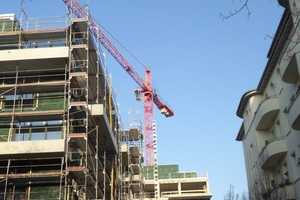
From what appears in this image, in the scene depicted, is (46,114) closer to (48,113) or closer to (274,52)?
(48,113)

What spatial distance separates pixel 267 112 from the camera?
30328mm

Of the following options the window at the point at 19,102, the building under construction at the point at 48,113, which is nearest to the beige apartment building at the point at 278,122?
the building under construction at the point at 48,113

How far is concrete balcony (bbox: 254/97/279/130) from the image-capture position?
1182 inches

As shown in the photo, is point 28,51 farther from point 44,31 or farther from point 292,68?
point 292,68

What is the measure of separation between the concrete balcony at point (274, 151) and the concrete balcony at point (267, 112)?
1.99 m

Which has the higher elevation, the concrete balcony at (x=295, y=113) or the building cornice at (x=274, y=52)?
the building cornice at (x=274, y=52)

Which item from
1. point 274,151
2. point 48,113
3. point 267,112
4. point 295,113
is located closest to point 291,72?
point 295,113

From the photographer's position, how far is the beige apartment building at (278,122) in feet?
80.5

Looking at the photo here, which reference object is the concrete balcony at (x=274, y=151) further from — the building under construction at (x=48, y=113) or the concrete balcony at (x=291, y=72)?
the building under construction at (x=48, y=113)

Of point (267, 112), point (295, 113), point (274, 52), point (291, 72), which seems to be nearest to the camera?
point (295, 113)

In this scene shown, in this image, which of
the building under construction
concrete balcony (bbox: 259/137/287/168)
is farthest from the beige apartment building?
the building under construction

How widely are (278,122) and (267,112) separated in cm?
115

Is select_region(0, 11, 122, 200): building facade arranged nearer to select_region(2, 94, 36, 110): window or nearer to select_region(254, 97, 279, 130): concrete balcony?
select_region(2, 94, 36, 110): window

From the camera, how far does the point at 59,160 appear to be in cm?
2316
